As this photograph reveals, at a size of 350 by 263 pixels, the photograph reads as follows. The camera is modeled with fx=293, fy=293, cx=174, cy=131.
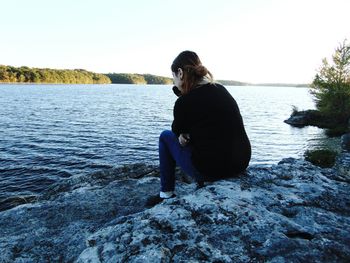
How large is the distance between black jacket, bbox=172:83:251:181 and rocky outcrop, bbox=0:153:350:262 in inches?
14.4

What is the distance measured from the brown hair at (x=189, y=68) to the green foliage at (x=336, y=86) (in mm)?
46335

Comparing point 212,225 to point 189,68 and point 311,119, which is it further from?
point 311,119

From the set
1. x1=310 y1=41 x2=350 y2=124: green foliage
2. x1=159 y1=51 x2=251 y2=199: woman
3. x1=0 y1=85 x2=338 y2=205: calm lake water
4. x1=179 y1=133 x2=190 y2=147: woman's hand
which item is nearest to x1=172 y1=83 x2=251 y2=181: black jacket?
x1=159 y1=51 x2=251 y2=199: woman

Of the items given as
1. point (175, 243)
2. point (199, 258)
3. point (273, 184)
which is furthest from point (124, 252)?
point (273, 184)

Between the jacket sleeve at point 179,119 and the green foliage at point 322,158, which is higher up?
the jacket sleeve at point 179,119

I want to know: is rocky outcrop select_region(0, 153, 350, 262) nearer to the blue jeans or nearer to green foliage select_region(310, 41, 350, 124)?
the blue jeans

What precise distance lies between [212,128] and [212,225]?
1541 millimetres

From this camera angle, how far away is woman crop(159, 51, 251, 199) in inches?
178

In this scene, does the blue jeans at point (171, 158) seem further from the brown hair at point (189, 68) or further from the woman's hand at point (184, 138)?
the brown hair at point (189, 68)

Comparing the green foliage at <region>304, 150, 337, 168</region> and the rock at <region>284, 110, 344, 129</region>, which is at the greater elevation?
the green foliage at <region>304, 150, 337, 168</region>

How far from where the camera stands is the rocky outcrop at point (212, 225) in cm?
316

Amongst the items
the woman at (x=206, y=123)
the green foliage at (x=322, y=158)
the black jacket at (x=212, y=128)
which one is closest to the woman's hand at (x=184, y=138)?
the woman at (x=206, y=123)

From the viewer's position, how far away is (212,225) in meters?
3.61

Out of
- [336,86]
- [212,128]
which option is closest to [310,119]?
[336,86]
